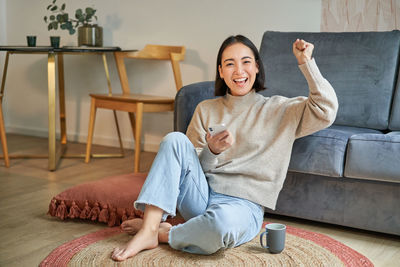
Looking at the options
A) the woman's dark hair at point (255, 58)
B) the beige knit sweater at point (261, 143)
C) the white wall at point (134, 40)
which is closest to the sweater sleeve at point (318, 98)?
the beige knit sweater at point (261, 143)

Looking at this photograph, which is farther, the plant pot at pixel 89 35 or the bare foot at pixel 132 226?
the plant pot at pixel 89 35

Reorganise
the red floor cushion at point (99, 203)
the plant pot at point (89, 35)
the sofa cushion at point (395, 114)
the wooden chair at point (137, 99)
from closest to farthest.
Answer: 1. the red floor cushion at point (99, 203)
2. the sofa cushion at point (395, 114)
3. the wooden chair at point (137, 99)
4. the plant pot at point (89, 35)

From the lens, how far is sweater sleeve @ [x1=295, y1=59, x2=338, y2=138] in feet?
5.98

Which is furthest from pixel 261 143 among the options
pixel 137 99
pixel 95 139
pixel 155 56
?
pixel 95 139

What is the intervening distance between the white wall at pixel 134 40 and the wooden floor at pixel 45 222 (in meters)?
0.65

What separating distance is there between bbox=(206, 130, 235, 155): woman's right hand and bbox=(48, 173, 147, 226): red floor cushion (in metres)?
0.56

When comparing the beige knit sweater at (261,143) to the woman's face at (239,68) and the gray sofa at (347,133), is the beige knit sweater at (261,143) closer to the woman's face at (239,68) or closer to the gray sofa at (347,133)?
the woman's face at (239,68)

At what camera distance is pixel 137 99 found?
321cm

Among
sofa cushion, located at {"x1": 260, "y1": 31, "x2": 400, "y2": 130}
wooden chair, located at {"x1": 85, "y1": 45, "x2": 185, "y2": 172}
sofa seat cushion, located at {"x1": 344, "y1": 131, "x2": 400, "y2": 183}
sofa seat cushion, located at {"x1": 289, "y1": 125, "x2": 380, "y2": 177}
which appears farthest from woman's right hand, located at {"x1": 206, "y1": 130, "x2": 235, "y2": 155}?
wooden chair, located at {"x1": 85, "y1": 45, "x2": 185, "y2": 172}

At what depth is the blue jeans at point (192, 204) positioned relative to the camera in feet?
5.80

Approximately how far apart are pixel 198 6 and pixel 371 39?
4.46 ft

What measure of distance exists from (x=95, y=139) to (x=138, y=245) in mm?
2503

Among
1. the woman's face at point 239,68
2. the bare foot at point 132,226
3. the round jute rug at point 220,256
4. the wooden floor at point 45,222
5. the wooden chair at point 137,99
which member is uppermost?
the woman's face at point 239,68

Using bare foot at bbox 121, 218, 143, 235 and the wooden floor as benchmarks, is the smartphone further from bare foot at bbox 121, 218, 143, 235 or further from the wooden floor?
the wooden floor
